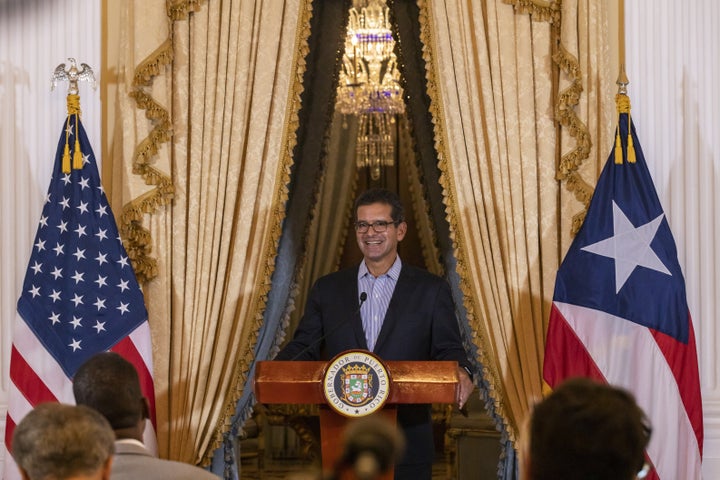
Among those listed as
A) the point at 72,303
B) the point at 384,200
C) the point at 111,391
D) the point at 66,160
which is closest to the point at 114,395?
the point at 111,391

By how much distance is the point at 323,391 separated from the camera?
4062mm

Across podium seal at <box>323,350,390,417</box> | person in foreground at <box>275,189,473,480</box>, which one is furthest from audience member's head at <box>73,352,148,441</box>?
person in foreground at <box>275,189,473,480</box>

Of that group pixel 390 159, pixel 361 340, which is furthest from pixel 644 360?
pixel 390 159

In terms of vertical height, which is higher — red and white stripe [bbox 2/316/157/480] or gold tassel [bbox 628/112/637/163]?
gold tassel [bbox 628/112/637/163]

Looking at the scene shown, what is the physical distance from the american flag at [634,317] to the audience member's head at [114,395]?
2.72m

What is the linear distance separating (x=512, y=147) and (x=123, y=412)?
3104 millimetres

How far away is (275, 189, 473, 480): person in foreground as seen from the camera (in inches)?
186

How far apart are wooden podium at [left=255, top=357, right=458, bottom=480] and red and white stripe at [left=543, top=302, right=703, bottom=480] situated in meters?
1.17

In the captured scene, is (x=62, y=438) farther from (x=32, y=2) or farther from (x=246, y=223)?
(x=32, y=2)

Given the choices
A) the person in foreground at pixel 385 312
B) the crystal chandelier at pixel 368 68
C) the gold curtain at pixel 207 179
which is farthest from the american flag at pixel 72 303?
the crystal chandelier at pixel 368 68

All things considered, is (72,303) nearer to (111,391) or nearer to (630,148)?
(111,391)

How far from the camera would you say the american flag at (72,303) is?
207 inches

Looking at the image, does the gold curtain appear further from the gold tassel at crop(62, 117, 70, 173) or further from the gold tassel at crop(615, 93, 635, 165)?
the gold tassel at crop(615, 93, 635, 165)

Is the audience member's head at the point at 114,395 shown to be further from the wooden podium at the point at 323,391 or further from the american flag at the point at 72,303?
the american flag at the point at 72,303
